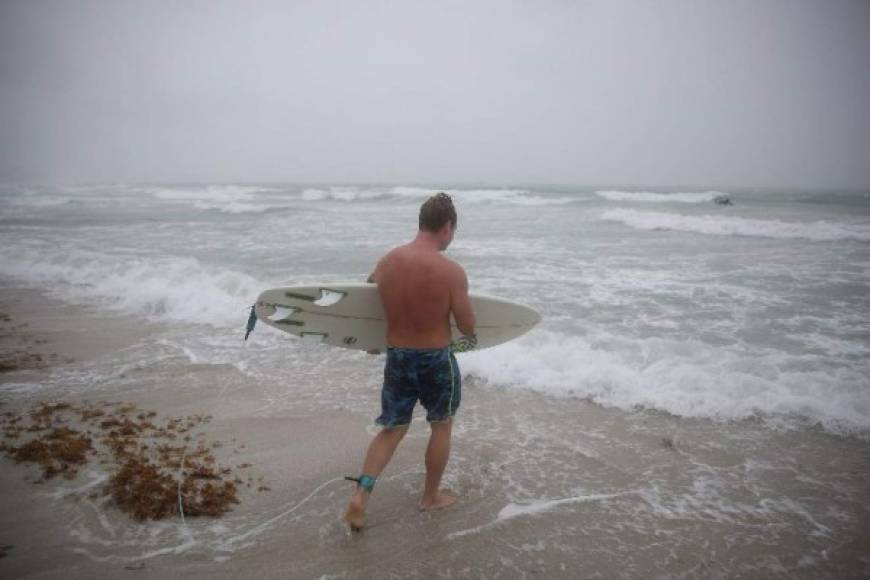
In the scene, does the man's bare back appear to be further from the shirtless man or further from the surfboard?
the surfboard

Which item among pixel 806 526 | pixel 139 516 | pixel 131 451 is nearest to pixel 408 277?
pixel 139 516

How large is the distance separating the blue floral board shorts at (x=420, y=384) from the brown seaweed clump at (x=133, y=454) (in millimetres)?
1141

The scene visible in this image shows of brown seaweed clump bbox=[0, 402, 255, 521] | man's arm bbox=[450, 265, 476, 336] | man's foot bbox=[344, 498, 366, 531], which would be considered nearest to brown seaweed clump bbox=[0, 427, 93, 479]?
brown seaweed clump bbox=[0, 402, 255, 521]

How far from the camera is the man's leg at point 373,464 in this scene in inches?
104

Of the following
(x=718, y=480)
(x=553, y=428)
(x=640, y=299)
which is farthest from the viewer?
(x=640, y=299)

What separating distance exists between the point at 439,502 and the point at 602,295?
6290 mm

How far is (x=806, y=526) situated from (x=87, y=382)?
5796 millimetres

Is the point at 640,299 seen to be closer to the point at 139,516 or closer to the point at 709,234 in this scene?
the point at 139,516

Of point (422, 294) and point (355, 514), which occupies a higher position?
point (422, 294)

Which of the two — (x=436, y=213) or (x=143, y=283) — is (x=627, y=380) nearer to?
(x=436, y=213)

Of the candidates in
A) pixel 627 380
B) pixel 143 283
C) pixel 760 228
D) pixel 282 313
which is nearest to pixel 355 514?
pixel 282 313

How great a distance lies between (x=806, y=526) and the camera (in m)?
2.79

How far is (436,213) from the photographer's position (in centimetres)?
256

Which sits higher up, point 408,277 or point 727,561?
point 408,277
